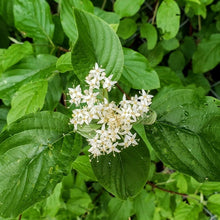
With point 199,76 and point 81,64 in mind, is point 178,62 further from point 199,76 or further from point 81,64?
point 81,64

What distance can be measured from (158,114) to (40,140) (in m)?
0.34

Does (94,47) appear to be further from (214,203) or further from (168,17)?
(214,203)

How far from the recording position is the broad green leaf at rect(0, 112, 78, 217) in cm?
62

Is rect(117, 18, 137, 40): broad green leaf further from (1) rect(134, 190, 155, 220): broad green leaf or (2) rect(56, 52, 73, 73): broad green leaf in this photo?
(1) rect(134, 190, 155, 220): broad green leaf

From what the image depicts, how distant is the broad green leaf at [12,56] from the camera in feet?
3.02

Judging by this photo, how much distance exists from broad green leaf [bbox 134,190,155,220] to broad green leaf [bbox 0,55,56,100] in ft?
2.06

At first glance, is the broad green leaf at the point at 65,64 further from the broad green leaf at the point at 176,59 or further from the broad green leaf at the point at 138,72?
the broad green leaf at the point at 176,59

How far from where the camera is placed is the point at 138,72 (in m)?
0.95

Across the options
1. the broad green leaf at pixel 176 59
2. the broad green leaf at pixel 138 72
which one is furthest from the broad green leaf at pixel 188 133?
the broad green leaf at pixel 176 59

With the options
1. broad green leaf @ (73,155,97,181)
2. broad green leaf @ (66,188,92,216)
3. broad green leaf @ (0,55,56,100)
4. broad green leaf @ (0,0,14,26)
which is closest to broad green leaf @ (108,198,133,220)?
broad green leaf @ (66,188,92,216)

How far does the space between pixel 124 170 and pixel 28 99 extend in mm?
385

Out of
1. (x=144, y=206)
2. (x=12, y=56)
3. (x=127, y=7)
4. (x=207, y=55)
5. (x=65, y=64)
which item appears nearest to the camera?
(x=65, y=64)

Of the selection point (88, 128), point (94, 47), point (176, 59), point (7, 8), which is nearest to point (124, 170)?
point (88, 128)

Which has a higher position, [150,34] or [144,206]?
[150,34]
